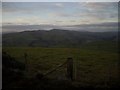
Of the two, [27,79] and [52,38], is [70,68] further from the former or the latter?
[27,79]

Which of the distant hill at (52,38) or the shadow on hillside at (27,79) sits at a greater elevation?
the distant hill at (52,38)

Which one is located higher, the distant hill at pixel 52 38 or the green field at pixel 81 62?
the distant hill at pixel 52 38

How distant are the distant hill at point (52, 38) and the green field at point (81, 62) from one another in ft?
0.39

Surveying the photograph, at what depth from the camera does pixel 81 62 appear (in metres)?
6.75

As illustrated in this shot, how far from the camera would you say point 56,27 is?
22.0ft

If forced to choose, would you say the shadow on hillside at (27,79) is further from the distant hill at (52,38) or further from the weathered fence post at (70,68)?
the distant hill at (52,38)

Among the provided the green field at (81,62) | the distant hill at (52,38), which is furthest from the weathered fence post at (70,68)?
the distant hill at (52,38)

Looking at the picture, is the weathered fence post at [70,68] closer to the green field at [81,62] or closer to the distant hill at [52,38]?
the green field at [81,62]

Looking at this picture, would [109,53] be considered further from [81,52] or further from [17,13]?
[17,13]

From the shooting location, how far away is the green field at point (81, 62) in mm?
6711

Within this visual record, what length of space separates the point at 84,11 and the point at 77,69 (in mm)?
1377

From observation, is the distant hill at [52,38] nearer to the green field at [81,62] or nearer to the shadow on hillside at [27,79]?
the green field at [81,62]

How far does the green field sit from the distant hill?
0.39 ft

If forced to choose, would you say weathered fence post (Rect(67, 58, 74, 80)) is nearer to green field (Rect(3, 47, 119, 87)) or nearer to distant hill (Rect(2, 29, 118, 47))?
green field (Rect(3, 47, 119, 87))
